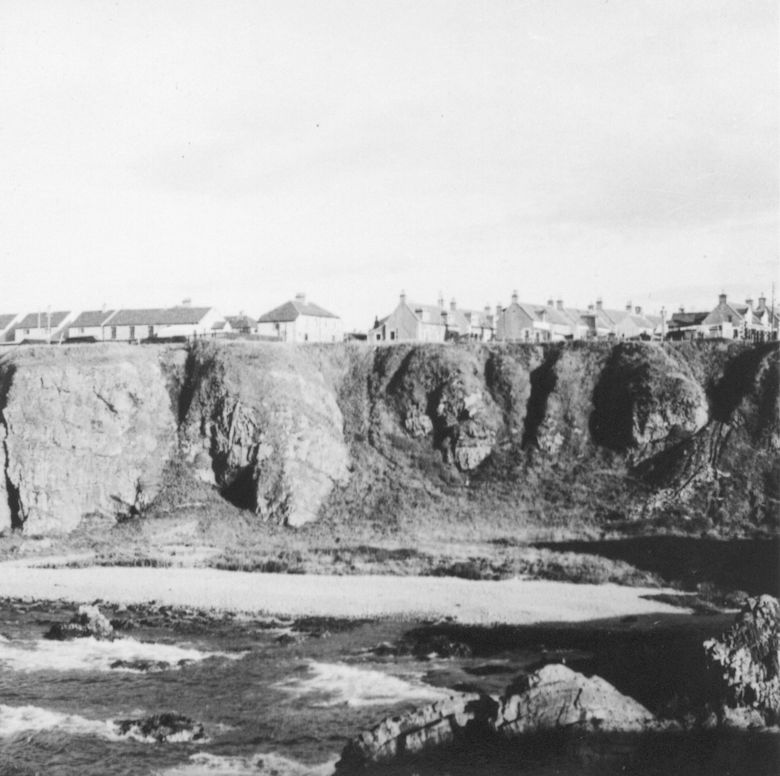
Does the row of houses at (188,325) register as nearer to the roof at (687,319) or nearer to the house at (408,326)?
the house at (408,326)

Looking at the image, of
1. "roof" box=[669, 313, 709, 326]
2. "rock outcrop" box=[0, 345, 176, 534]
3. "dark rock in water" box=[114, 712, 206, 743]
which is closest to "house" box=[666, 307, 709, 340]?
"roof" box=[669, 313, 709, 326]

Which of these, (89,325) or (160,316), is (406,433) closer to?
(160,316)

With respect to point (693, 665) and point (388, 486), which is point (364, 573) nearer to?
point (388, 486)

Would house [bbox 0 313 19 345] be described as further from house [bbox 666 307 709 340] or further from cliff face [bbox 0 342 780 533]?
house [bbox 666 307 709 340]

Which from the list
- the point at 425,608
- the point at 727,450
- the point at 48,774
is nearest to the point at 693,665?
the point at 425,608

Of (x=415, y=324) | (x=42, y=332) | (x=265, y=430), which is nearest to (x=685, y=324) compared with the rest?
(x=415, y=324)
